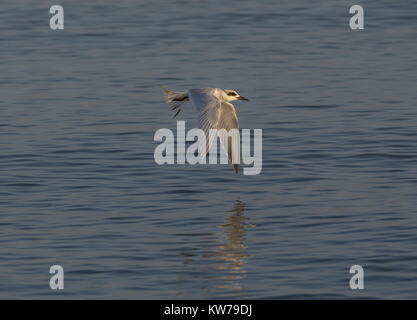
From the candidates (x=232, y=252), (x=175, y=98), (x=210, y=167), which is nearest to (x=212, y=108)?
(x=175, y=98)

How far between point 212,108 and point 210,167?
1.37 meters

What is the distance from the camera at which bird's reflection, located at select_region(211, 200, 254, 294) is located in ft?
31.1

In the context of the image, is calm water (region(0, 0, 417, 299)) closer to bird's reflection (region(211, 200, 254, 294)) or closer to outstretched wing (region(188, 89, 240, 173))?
bird's reflection (region(211, 200, 254, 294))

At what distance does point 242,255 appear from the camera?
10.1m

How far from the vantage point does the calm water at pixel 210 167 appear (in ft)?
31.9

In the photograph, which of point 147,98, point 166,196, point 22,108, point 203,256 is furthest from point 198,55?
point 203,256

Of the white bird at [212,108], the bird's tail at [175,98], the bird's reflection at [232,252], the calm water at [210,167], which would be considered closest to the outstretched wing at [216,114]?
the white bird at [212,108]

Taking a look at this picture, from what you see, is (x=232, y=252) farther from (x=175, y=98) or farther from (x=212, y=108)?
(x=175, y=98)

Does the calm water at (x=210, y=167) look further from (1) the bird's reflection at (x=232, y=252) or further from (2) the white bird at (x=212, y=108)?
(2) the white bird at (x=212, y=108)

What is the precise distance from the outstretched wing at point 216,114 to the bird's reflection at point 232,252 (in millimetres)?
768

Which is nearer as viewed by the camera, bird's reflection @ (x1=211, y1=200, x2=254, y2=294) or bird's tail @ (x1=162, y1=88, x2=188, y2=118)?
bird's reflection @ (x1=211, y1=200, x2=254, y2=294)

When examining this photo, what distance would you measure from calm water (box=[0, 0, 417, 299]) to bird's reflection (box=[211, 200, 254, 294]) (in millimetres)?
18

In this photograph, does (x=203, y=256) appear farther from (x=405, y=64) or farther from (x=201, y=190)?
(x=405, y=64)

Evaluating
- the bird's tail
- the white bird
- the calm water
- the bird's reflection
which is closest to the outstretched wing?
the white bird
